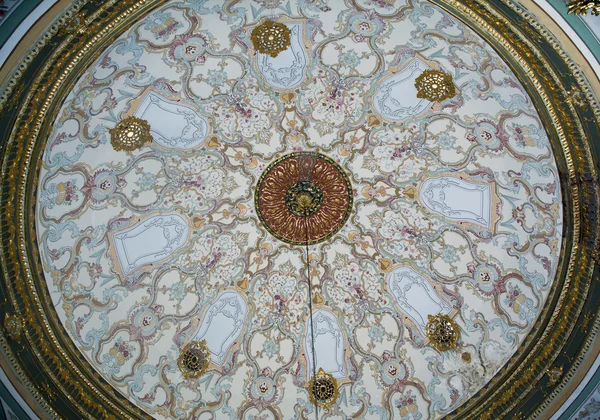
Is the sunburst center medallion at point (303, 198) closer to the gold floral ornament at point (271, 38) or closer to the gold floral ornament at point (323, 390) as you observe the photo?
the gold floral ornament at point (271, 38)

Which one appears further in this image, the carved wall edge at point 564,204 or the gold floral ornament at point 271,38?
the gold floral ornament at point 271,38

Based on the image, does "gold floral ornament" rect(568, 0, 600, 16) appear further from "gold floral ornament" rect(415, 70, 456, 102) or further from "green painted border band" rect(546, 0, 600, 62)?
"gold floral ornament" rect(415, 70, 456, 102)

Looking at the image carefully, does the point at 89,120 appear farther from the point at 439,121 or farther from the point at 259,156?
the point at 439,121

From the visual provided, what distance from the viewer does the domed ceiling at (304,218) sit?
7.86 metres

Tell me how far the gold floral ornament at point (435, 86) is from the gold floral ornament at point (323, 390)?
16.2 feet

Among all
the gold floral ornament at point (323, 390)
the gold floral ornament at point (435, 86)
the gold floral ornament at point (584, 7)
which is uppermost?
the gold floral ornament at point (435, 86)

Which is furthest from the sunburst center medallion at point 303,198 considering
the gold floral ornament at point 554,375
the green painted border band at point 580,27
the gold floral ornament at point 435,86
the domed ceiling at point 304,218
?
the green painted border band at point 580,27

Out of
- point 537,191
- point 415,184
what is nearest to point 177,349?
point 415,184

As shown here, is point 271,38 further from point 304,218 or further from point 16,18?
point 16,18

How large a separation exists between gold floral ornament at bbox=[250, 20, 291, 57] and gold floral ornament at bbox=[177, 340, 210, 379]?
16.1 feet

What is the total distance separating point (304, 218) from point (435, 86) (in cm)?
312

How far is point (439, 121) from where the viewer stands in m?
9.08

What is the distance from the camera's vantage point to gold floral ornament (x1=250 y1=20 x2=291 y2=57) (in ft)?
26.3

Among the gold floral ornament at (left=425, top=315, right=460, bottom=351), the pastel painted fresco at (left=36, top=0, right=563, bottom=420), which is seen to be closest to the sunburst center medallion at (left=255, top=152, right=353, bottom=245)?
the pastel painted fresco at (left=36, top=0, right=563, bottom=420)
